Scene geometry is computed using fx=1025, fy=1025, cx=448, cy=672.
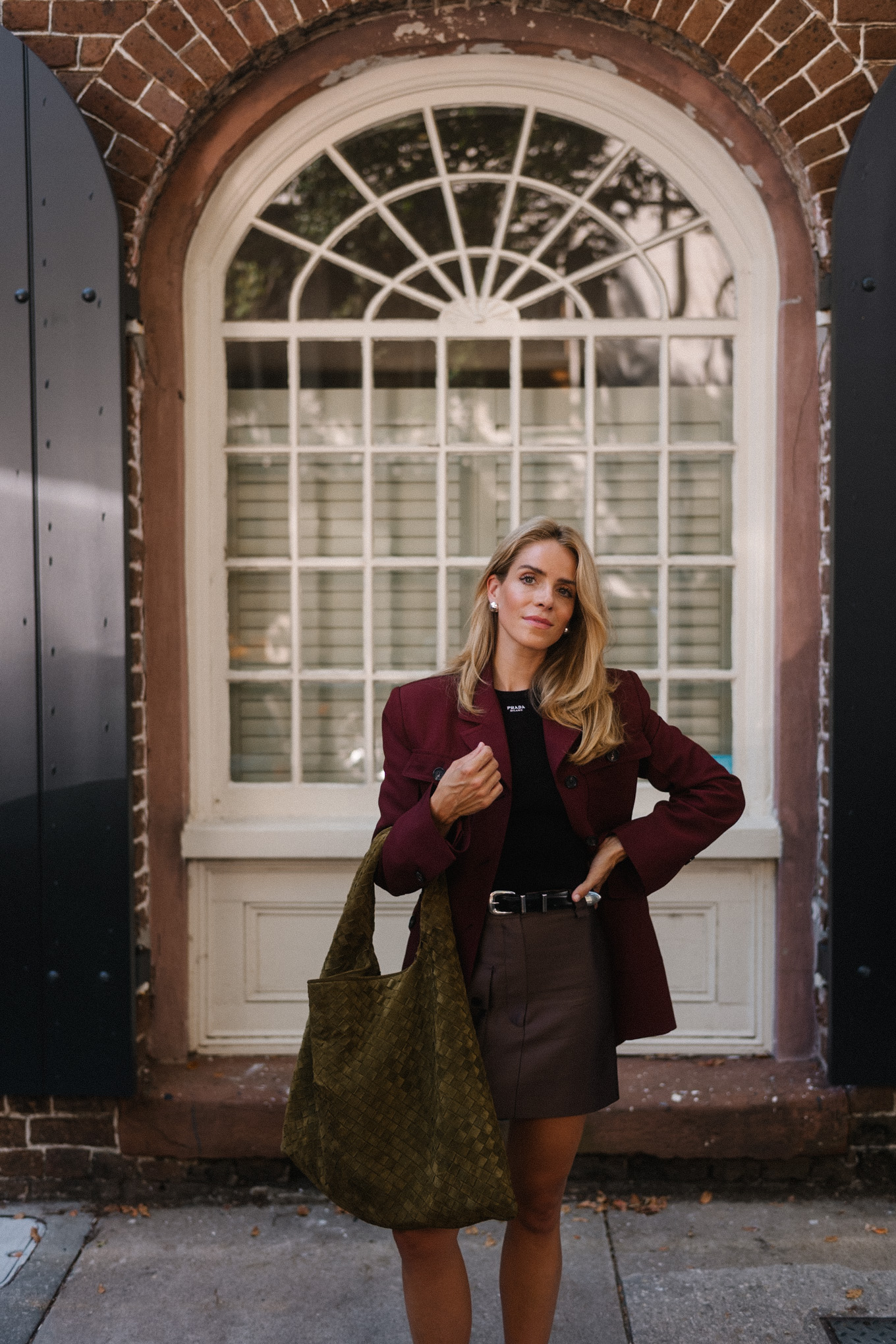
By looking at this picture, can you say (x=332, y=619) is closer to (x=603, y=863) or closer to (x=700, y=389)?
(x=700, y=389)

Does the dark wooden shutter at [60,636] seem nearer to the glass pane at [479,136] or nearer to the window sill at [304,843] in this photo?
the window sill at [304,843]

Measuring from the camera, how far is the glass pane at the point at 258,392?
3.84 m

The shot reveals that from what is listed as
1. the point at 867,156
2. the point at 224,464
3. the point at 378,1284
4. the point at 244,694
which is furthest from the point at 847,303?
the point at 378,1284

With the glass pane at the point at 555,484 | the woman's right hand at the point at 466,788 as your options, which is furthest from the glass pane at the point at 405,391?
the woman's right hand at the point at 466,788

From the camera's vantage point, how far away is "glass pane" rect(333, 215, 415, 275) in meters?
3.82

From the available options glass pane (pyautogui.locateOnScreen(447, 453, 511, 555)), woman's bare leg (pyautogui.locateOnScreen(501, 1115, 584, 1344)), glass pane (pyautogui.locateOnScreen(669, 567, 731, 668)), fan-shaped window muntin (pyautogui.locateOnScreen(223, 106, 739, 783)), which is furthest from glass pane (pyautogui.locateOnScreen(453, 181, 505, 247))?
woman's bare leg (pyautogui.locateOnScreen(501, 1115, 584, 1344))

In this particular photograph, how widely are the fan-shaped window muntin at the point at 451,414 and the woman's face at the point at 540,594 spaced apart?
4.90ft

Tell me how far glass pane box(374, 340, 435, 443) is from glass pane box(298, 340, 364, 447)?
0.07 m

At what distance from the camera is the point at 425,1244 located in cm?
222

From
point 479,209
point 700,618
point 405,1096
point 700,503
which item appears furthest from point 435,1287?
point 479,209

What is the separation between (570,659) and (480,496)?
161 cm

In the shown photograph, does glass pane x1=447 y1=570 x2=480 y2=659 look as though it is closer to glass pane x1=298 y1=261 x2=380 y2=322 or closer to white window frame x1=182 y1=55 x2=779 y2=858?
white window frame x1=182 y1=55 x2=779 y2=858

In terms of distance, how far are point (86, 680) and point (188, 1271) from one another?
184 cm

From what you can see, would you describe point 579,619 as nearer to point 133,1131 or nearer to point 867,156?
point 867,156
